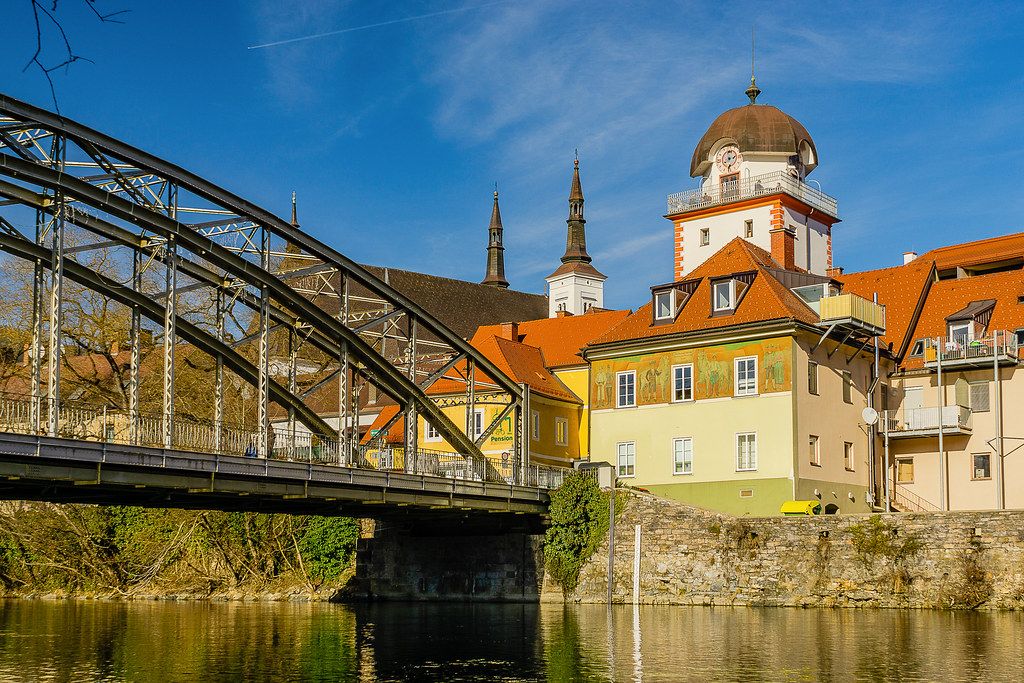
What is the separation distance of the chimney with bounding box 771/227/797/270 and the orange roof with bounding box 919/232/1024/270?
5940 mm

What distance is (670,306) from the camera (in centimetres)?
4759

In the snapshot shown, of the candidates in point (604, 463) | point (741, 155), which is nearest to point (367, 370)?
point (604, 463)

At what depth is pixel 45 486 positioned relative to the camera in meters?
28.4

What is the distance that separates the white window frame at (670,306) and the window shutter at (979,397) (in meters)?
10.9

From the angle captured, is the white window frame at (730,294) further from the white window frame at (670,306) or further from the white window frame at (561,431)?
the white window frame at (561,431)

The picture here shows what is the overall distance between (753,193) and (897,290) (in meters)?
10.8

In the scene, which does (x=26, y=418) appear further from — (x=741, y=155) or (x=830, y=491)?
(x=741, y=155)

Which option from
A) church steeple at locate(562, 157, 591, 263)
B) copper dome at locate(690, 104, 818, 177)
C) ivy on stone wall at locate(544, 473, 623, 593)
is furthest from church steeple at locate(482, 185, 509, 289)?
ivy on stone wall at locate(544, 473, 623, 593)

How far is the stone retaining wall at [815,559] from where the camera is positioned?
34.2 metres

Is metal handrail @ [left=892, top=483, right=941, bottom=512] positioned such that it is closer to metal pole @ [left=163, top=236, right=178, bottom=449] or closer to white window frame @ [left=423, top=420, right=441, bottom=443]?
white window frame @ [left=423, top=420, right=441, bottom=443]

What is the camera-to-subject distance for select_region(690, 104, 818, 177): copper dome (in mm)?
61031

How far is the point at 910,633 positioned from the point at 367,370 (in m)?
18.5

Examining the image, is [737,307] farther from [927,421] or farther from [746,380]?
[927,421]

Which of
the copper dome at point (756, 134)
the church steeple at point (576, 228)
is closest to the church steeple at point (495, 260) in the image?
the church steeple at point (576, 228)
